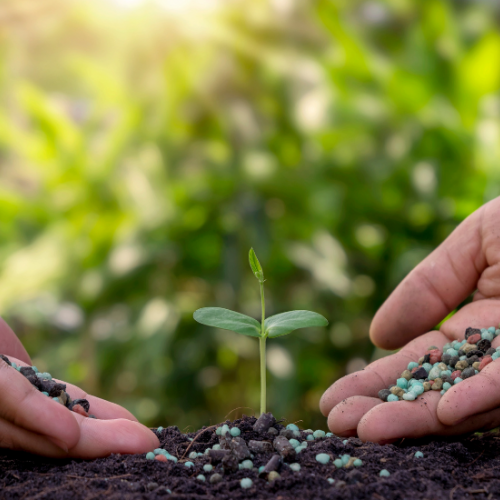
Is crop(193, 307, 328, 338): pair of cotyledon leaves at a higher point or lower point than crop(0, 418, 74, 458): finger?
higher

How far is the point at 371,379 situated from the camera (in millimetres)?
878

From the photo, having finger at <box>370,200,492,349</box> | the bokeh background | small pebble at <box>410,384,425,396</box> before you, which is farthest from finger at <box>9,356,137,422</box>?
the bokeh background

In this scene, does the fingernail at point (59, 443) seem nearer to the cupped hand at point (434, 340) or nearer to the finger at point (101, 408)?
the finger at point (101, 408)

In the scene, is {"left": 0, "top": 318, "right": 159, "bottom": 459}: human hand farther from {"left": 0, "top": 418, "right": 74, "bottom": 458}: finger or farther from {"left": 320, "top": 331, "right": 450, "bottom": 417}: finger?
{"left": 320, "top": 331, "right": 450, "bottom": 417}: finger

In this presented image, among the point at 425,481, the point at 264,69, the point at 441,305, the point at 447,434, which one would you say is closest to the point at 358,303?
the point at 441,305

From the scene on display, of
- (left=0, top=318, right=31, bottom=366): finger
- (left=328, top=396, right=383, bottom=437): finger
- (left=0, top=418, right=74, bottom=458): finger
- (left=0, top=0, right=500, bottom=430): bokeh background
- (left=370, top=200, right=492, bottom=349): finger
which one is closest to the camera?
(left=0, top=418, right=74, bottom=458): finger

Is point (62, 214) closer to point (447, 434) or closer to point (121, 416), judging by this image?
point (121, 416)

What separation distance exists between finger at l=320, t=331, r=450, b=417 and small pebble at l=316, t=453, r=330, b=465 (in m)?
0.20

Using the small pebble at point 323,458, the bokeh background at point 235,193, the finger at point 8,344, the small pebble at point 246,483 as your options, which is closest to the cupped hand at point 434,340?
the small pebble at point 323,458

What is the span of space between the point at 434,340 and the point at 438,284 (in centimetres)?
14

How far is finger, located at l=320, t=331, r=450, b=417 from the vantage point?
0.85 meters

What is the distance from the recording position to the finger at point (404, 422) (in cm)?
73

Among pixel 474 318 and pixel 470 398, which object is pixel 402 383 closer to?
pixel 470 398

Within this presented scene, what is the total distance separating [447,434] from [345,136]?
5.04 ft
